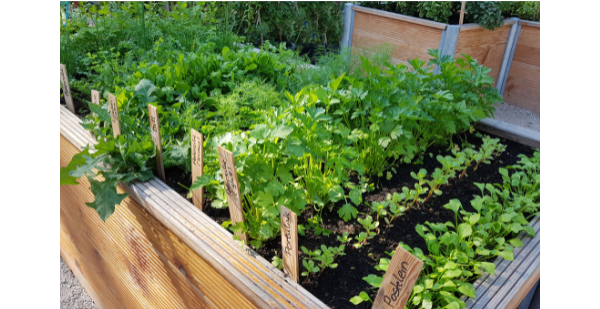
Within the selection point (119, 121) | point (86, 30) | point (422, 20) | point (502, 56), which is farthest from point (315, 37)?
point (119, 121)

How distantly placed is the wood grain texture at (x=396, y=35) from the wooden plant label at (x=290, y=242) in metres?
2.88

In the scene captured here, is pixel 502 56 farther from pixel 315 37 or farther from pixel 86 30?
pixel 86 30

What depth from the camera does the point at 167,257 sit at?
135 cm

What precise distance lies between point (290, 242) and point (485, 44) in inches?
149

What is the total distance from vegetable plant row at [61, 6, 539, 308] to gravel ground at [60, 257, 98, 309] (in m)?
1.11

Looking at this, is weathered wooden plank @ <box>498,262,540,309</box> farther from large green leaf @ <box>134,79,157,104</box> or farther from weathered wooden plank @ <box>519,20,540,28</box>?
weathered wooden plank @ <box>519,20,540,28</box>

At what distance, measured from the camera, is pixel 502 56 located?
432cm

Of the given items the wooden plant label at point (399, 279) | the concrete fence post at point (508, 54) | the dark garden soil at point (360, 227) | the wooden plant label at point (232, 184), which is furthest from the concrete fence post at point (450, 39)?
the wooden plant label at point (399, 279)

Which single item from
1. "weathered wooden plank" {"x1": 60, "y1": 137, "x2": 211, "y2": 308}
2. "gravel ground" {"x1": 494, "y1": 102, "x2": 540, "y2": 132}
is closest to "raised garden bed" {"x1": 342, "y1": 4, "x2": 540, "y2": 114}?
"gravel ground" {"x1": 494, "y1": 102, "x2": 540, "y2": 132}

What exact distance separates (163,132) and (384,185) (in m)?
0.94

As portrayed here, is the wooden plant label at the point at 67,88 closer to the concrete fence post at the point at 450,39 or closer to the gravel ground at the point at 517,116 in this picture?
the concrete fence post at the point at 450,39

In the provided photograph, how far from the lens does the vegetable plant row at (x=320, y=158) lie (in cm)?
113

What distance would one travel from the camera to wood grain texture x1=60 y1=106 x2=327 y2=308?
1.03m

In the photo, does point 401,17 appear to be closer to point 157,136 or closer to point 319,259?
point 157,136
